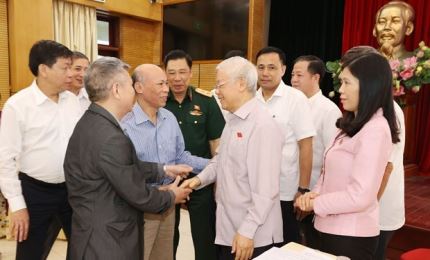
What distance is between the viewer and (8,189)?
1873 millimetres

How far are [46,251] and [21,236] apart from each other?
0.65 feet

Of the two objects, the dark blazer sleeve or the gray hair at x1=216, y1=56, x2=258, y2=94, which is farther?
the gray hair at x1=216, y1=56, x2=258, y2=94

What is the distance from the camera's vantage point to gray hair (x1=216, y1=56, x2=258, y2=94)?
5.35ft

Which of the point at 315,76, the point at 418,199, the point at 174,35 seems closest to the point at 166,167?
the point at 315,76

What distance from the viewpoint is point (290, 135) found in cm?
228

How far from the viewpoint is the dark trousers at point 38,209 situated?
1.95 m

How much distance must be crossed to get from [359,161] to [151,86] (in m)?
1.11

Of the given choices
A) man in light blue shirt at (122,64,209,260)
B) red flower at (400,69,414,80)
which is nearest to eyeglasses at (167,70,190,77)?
man in light blue shirt at (122,64,209,260)

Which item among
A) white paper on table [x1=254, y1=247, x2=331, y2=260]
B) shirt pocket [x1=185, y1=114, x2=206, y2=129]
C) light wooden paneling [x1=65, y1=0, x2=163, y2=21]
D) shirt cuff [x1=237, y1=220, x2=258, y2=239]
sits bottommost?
shirt cuff [x1=237, y1=220, x2=258, y2=239]

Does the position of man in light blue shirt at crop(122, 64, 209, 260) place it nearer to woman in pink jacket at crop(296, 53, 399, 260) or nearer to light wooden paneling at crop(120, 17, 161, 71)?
woman in pink jacket at crop(296, 53, 399, 260)

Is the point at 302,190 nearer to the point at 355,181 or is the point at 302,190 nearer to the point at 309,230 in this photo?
the point at 309,230

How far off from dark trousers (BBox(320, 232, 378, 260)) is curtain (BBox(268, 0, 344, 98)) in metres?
4.21

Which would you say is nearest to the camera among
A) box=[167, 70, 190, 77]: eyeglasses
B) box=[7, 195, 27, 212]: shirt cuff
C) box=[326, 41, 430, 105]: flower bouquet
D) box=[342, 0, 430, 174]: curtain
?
box=[7, 195, 27, 212]: shirt cuff

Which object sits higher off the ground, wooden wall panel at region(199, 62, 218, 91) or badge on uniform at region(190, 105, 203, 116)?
wooden wall panel at region(199, 62, 218, 91)
